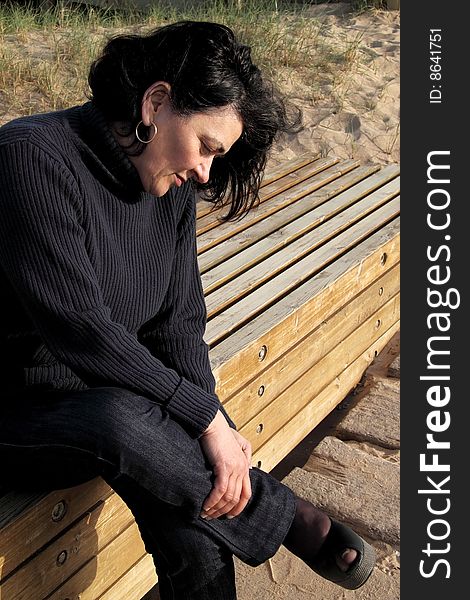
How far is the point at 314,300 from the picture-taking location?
10.7ft

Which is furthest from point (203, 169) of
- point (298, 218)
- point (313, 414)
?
point (298, 218)

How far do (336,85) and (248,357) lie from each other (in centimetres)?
370

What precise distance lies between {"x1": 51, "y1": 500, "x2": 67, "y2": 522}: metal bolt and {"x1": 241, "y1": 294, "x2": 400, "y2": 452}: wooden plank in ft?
2.90

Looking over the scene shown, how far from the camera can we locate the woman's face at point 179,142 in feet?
6.72

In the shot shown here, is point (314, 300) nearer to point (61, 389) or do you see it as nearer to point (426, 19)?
point (61, 389)

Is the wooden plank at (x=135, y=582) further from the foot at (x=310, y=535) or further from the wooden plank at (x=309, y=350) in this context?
the wooden plank at (x=309, y=350)

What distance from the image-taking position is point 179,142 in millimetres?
2061

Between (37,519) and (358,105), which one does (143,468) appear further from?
(358,105)

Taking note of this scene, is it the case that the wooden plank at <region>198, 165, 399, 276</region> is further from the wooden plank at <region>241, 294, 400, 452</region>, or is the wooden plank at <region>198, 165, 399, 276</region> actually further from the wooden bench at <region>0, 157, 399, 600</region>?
the wooden plank at <region>241, 294, 400, 452</region>

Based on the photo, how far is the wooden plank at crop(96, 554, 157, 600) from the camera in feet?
7.87

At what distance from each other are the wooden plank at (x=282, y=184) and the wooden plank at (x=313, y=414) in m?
0.79

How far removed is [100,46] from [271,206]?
7.35 ft

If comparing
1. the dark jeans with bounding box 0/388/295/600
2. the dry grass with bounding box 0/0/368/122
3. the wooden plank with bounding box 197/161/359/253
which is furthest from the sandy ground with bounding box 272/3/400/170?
the dark jeans with bounding box 0/388/295/600

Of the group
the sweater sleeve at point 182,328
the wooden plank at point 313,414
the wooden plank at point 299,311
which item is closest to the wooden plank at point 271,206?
the wooden plank at point 299,311
